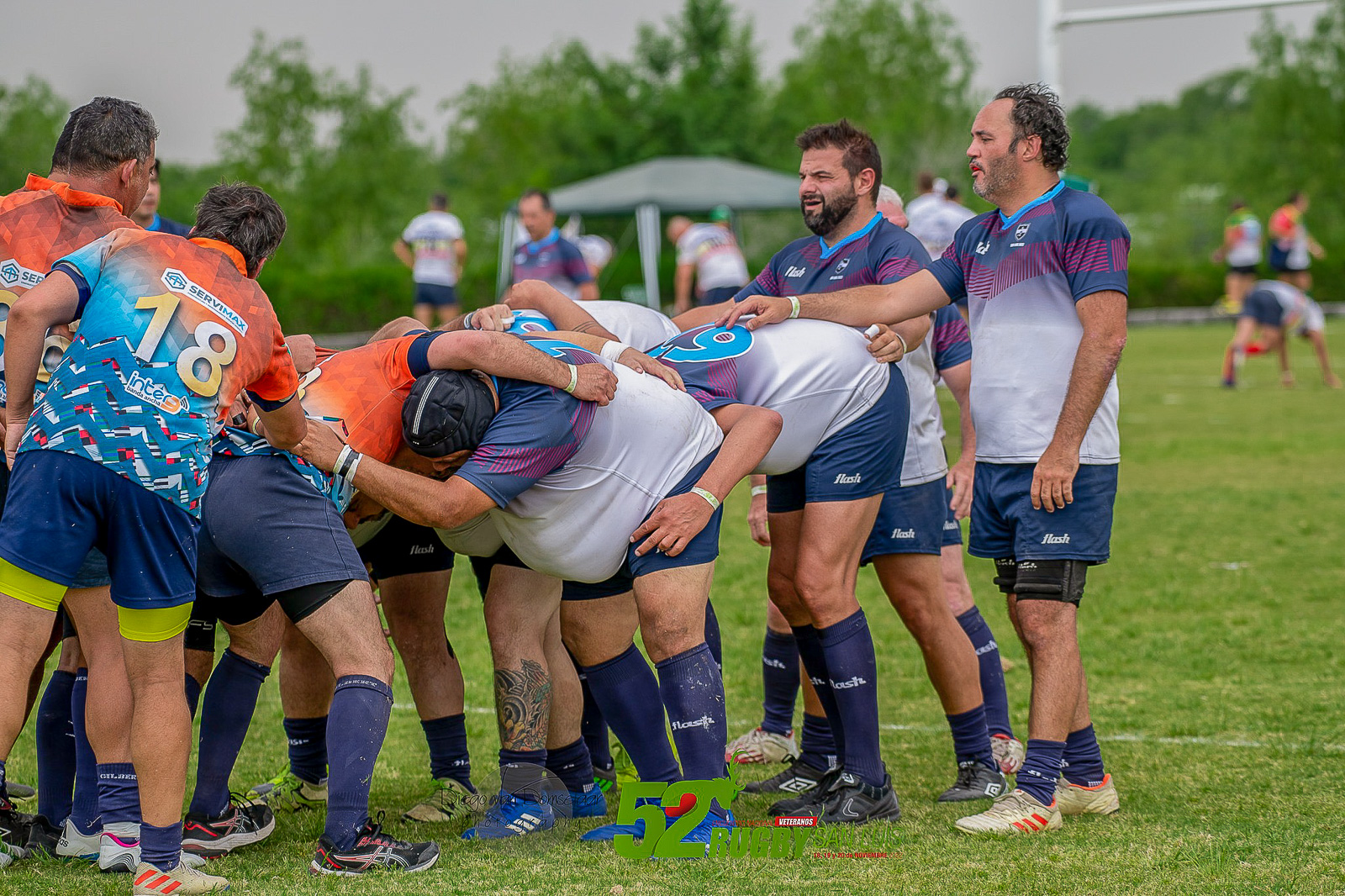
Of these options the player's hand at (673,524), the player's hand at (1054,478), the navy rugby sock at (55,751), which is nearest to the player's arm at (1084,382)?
the player's hand at (1054,478)

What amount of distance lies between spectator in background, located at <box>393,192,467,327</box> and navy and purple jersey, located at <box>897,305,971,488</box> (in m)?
13.4

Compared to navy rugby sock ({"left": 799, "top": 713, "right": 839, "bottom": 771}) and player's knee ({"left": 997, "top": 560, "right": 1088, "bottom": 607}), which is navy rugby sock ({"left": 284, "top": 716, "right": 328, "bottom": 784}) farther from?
player's knee ({"left": 997, "top": 560, "right": 1088, "bottom": 607})

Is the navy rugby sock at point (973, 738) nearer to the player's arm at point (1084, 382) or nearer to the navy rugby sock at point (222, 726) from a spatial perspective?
the player's arm at point (1084, 382)

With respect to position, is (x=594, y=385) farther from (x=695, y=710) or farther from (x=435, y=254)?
(x=435, y=254)

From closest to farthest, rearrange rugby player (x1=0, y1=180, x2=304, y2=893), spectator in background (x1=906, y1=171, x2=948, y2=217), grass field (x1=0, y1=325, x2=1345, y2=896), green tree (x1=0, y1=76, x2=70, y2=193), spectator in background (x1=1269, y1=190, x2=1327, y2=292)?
rugby player (x1=0, y1=180, x2=304, y2=893) < grass field (x1=0, y1=325, x2=1345, y2=896) < spectator in background (x1=906, y1=171, x2=948, y2=217) < spectator in background (x1=1269, y1=190, x2=1327, y2=292) < green tree (x1=0, y1=76, x2=70, y2=193)

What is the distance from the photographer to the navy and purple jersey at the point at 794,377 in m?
4.20

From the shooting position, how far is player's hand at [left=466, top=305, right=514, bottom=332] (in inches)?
166

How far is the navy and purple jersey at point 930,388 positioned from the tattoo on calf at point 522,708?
1476mm

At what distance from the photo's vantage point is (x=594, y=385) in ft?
12.0

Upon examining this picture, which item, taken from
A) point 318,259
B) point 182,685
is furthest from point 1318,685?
point 318,259

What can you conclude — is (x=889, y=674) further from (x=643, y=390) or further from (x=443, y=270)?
(x=443, y=270)

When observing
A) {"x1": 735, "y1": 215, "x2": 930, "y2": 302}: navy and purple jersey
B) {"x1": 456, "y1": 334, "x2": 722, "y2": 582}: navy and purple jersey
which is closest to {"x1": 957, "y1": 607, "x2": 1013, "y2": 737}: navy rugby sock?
{"x1": 735, "y1": 215, "x2": 930, "y2": 302}: navy and purple jersey

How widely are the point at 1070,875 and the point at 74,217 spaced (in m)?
3.27

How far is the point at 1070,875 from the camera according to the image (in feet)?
11.0
